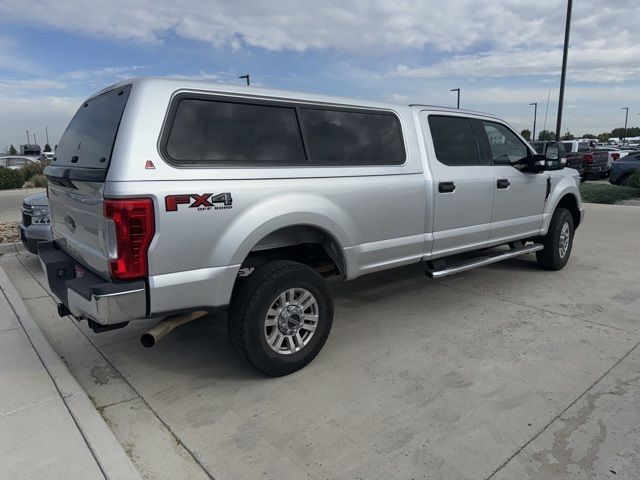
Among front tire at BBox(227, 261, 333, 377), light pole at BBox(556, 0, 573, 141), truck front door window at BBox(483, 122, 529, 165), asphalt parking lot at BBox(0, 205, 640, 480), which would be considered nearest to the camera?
asphalt parking lot at BBox(0, 205, 640, 480)

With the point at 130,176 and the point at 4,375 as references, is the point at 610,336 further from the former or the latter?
the point at 4,375

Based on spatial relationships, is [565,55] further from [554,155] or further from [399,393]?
[399,393]

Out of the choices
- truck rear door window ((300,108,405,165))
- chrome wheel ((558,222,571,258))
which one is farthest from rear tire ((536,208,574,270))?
truck rear door window ((300,108,405,165))

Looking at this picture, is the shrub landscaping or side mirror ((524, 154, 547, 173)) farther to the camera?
the shrub landscaping

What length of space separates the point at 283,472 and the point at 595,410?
2.02 m

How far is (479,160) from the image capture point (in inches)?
198

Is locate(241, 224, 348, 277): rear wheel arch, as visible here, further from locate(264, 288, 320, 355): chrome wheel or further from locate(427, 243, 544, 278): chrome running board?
locate(427, 243, 544, 278): chrome running board

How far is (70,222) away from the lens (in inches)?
136

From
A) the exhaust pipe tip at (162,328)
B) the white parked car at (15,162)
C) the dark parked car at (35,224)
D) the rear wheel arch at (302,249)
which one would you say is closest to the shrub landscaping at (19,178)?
the white parked car at (15,162)

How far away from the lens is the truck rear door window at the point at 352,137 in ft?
12.1

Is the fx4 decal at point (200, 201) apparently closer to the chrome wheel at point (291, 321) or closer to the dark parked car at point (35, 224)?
the chrome wheel at point (291, 321)

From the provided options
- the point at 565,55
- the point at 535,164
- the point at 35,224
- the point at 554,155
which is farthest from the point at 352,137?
the point at 565,55

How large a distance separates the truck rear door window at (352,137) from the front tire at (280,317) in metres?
0.91

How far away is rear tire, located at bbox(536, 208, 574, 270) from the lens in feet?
20.2
